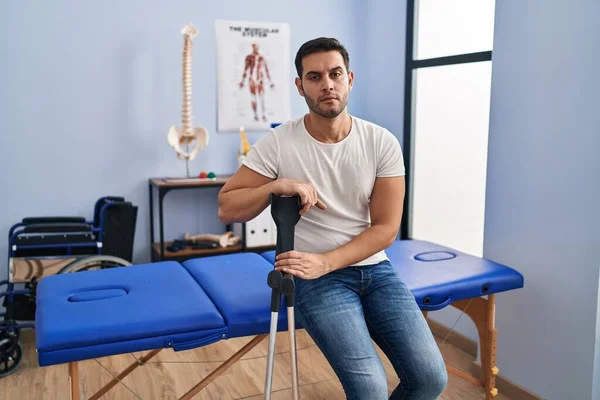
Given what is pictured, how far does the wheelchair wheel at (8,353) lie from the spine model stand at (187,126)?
3.91 ft

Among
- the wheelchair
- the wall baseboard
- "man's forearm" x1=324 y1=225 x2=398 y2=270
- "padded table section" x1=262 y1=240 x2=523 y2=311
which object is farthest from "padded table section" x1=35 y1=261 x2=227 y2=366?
the wall baseboard

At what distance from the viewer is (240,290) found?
1.99 metres

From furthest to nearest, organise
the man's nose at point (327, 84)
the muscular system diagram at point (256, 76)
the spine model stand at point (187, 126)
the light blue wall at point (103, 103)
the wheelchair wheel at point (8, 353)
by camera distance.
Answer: the muscular system diagram at point (256, 76) < the spine model stand at point (187, 126) < the light blue wall at point (103, 103) < the wheelchair wheel at point (8, 353) < the man's nose at point (327, 84)

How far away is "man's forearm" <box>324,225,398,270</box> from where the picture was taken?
1821 millimetres

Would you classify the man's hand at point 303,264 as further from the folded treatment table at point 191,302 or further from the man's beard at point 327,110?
the man's beard at point 327,110

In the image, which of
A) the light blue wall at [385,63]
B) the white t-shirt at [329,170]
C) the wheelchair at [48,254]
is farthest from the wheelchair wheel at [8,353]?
the light blue wall at [385,63]

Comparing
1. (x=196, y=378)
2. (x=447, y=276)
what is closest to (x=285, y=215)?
(x=447, y=276)

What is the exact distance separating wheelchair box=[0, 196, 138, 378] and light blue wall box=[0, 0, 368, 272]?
0.32m

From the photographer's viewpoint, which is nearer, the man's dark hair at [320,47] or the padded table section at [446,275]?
the man's dark hair at [320,47]

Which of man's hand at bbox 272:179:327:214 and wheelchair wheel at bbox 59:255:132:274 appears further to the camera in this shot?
wheelchair wheel at bbox 59:255:132:274

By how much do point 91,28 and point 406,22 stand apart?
5.58 feet

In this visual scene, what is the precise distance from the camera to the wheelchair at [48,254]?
2.72m

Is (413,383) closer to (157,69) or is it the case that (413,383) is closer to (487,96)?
(487,96)

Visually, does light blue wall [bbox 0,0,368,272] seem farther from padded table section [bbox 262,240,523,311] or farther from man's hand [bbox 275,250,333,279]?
man's hand [bbox 275,250,333,279]
